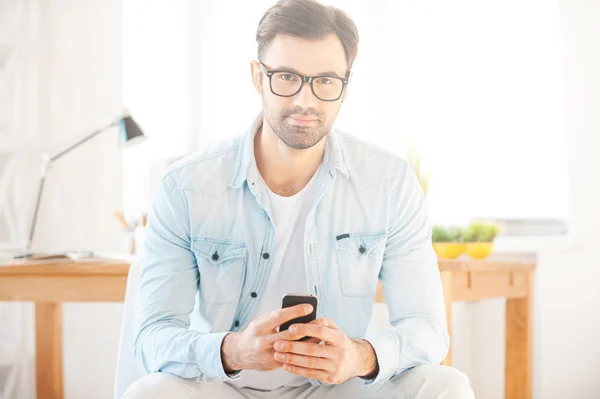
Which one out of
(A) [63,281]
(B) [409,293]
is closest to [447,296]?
(B) [409,293]

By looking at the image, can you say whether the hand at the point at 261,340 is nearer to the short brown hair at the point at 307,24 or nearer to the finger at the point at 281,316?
the finger at the point at 281,316

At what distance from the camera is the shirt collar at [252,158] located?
158 centimetres

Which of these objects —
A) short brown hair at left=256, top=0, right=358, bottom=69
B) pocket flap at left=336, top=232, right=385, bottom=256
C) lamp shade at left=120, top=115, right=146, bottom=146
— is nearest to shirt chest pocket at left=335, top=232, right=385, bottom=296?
pocket flap at left=336, top=232, right=385, bottom=256

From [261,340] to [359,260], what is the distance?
35cm

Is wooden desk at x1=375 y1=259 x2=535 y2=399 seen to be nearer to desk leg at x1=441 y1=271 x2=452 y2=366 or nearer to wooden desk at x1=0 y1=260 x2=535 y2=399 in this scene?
wooden desk at x1=0 y1=260 x2=535 y2=399

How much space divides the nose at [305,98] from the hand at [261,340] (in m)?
0.44

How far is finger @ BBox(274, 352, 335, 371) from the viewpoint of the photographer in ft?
4.18

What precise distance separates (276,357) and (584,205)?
1850 millimetres

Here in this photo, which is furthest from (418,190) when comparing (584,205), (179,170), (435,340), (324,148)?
(584,205)

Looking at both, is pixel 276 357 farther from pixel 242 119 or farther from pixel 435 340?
pixel 242 119

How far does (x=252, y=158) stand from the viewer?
5.24ft

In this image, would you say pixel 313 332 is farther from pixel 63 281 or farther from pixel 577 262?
pixel 577 262

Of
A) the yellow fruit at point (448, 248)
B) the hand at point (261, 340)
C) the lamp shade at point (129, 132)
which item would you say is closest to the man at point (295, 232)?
the hand at point (261, 340)

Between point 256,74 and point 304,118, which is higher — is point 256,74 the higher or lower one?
the higher one
